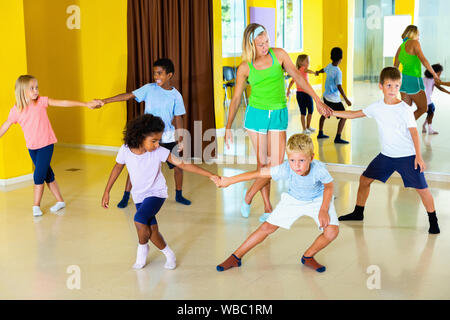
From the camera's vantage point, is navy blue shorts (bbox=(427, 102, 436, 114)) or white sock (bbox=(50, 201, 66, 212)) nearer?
white sock (bbox=(50, 201, 66, 212))

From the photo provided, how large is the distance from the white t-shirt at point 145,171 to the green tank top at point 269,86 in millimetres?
1050

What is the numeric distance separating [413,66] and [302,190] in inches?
122

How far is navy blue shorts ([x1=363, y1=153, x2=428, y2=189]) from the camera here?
3939mm

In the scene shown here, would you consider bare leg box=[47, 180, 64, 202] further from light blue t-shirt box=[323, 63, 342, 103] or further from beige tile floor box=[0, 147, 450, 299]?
light blue t-shirt box=[323, 63, 342, 103]

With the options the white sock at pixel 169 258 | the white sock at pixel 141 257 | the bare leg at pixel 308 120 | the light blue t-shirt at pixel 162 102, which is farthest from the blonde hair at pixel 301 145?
the bare leg at pixel 308 120

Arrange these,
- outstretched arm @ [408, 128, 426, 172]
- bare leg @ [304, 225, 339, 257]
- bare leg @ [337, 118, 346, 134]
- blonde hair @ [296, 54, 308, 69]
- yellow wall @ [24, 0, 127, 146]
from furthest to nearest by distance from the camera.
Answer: yellow wall @ [24, 0, 127, 146]
bare leg @ [337, 118, 346, 134]
blonde hair @ [296, 54, 308, 69]
outstretched arm @ [408, 128, 426, 172]
bare leg @ [304, 225, 339, 257]

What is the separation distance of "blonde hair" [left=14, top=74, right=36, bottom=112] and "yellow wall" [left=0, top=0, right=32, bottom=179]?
3.84 feet

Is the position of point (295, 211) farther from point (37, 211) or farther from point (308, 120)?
point (308, 120)

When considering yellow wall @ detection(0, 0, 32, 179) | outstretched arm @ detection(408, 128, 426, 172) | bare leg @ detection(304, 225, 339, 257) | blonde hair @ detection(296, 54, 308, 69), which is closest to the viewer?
bare leg @ detection(304, 225, 339, 257)

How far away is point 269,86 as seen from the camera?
410cm

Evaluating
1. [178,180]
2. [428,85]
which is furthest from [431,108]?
[178,180]

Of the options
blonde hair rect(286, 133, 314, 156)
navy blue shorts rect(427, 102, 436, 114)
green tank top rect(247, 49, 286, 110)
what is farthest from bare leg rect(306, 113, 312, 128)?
blonde hair rect(286, 133, 314, 156)
